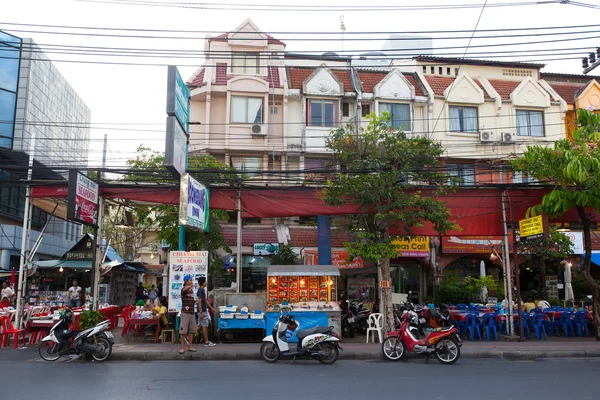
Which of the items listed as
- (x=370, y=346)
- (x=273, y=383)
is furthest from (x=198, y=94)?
(x=273, y=383)

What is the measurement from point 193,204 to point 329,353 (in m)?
5.56

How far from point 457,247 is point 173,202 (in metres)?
15.2

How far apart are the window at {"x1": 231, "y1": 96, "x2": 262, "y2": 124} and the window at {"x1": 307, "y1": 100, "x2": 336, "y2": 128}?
2.79 m

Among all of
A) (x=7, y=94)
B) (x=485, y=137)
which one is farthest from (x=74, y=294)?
(x=485, y=137)

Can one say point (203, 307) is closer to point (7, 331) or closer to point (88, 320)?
point (88, 320)

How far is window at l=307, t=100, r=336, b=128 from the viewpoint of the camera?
2639 centimetres

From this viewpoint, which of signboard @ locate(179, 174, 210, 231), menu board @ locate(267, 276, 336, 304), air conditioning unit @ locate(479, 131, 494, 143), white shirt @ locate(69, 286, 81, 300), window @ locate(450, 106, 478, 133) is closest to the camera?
signboard @ locate(179, 174, 210, 231)

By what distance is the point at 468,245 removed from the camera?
24.8 metres

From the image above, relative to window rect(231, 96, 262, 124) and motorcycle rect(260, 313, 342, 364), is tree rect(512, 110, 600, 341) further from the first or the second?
window rect(231, 96, 262, 124)

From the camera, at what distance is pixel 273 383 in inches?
352

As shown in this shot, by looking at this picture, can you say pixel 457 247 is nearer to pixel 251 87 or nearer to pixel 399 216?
pixel 399 216

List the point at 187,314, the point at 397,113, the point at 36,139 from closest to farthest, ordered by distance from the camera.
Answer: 1. the point at 187,314
2. the point at 397,113
3. the point at 36,139

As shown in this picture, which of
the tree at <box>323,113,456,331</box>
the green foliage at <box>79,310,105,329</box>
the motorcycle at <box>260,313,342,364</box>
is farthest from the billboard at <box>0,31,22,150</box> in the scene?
the motorcycle at <box>260,313,342,364</box>

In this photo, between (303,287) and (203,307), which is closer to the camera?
(203,307)
